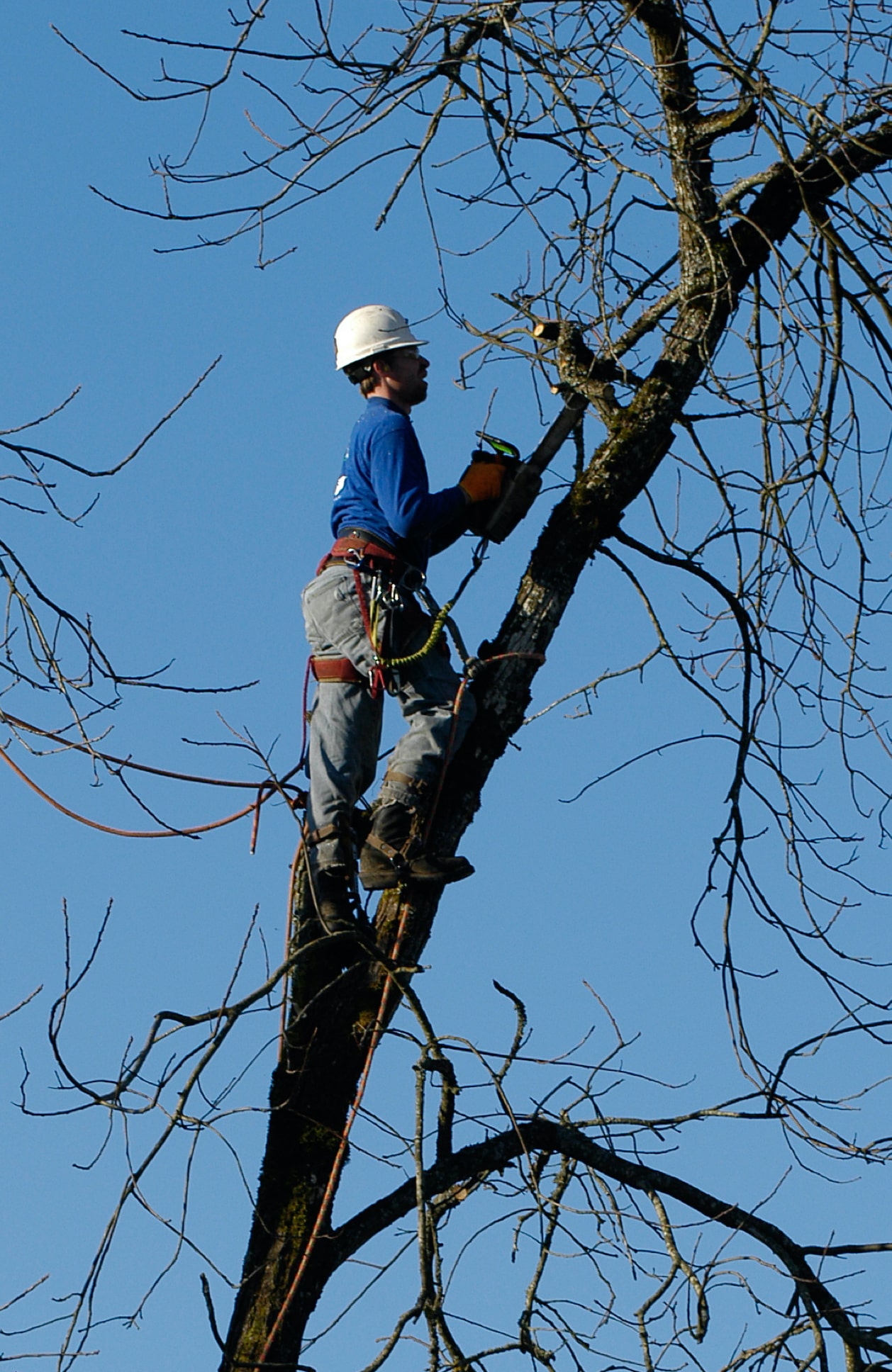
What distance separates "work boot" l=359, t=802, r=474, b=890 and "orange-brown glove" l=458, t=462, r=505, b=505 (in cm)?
101

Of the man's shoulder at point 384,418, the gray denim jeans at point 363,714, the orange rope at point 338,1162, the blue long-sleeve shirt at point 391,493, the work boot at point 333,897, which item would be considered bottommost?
the orange rope at point 338,1162

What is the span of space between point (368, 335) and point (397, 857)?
5.48 feet

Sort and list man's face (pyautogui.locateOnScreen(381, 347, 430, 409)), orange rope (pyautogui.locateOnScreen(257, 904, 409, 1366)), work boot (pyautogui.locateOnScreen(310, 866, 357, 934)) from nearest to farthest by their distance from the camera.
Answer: orange rope (pyautogui.locateOnScreen(257, 904, 409, 1366))
work boot (pyautogui.locateOnScreen(310, 866, 357, 934))
man's face (pyautogui.locateOnScreen(381, 347, 430, 409))

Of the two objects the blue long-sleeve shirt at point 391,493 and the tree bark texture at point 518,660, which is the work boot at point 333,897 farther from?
the blue long-sleeve shirt at point 391,493

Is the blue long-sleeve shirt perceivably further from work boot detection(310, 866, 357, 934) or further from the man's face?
work boot detection(310, 866, 357, 934)

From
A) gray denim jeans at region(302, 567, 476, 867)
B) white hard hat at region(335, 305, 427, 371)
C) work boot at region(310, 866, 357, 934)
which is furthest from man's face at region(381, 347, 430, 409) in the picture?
work boot at region(310, 866, 357, 934)

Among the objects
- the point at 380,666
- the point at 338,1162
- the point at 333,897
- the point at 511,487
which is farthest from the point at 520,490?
the point at 338,1162

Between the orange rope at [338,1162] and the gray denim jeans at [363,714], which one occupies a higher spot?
the gray denim jeans at [363,714]

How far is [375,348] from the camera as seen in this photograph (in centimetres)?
538

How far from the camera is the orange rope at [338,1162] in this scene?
441cm

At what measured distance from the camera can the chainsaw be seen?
5207mm

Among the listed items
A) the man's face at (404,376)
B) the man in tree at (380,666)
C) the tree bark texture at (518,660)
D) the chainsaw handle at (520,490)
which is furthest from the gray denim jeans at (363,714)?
the man's face at (404,376)

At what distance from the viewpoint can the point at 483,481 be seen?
5191mm

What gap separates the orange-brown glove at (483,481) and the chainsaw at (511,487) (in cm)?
2
